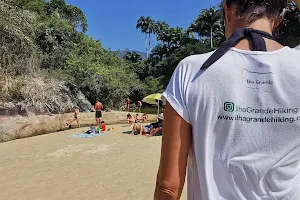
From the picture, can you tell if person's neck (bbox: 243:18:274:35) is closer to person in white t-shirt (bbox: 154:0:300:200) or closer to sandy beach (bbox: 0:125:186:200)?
person in white t-shirt (bbox: 154:0:300:200)

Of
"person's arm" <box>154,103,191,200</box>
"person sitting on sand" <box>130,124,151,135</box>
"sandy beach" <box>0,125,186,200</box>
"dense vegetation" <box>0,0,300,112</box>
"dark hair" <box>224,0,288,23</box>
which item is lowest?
"sandy beach" <box>0,125,186,200</box>

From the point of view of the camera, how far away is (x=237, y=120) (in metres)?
0.89

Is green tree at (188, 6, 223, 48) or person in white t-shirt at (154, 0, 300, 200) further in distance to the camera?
green tree at (188, 6, 223, 48)

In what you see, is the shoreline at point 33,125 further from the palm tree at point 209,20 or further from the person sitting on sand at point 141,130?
the palm tree at point 209,20

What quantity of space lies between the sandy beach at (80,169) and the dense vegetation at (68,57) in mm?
3728

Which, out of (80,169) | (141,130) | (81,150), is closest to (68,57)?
(141,130)

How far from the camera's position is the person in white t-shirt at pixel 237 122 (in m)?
0.89

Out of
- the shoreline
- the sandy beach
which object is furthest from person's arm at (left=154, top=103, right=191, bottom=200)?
the shoreline

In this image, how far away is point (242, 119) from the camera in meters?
0.89

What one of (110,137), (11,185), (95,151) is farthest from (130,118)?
(11,185)

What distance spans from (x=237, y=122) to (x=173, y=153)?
0.21m

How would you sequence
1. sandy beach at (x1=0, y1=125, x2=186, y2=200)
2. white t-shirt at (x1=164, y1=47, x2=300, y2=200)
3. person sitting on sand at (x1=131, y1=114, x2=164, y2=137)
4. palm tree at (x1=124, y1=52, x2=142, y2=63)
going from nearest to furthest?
white t-shirt at (x1=164, y1=47, x2=300, y2=200) < sandy beach at (x1=0, y1=125, x2=186, y2=200) < person sitting on sand at (x1=131, y1=114, x2=164, y2=137) < palm tree at (x1=124, y1=52, x2=142, y2=63)

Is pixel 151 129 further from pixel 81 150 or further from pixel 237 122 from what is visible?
pixel 237 122

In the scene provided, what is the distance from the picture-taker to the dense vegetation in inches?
541
